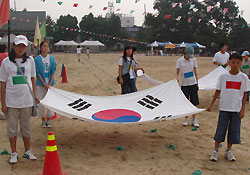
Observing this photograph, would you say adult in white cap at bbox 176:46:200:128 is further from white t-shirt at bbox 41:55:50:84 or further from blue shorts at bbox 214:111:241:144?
white t-shirt at bbox 41:55:50:84

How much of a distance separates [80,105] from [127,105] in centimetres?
95

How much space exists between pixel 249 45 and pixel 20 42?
58306 mm

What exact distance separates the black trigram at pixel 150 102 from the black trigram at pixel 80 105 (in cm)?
107

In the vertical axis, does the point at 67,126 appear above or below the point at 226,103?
below

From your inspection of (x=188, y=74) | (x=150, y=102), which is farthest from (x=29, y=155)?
(x=188, y=74)

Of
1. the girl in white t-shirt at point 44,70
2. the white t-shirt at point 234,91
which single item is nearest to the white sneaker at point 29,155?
the girl in white t-shirt at point 44,70

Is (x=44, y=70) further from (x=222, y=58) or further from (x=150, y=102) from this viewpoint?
(x=222, y=58)

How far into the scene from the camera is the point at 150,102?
527 centimetres

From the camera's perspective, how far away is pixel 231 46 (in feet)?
177

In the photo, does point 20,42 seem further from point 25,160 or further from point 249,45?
point 249,45

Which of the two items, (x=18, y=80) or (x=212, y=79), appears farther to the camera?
(x=212, y=79)

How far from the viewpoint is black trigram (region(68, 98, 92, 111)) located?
4.93m

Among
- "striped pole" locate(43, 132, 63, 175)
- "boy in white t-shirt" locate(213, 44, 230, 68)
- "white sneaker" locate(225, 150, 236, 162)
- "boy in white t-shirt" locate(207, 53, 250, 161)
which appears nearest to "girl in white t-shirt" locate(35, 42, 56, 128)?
"striped pole" locate(43, 132, 63, 175)

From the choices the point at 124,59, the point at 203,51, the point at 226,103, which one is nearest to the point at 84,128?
the point at 124,59
